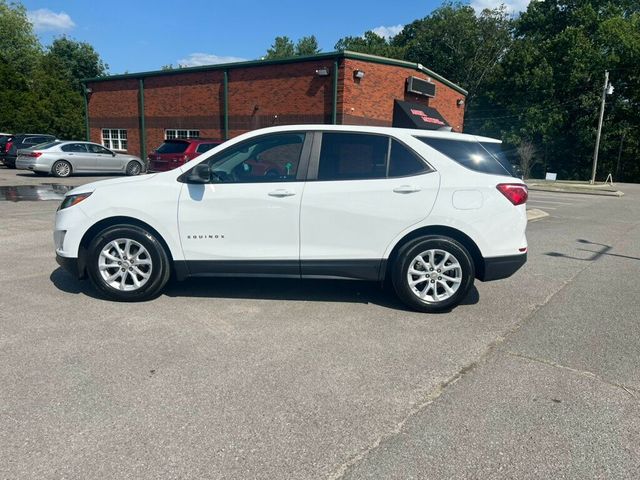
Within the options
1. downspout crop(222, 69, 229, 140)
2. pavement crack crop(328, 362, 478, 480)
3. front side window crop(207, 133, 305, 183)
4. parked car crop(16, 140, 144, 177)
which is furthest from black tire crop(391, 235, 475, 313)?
downspout crop(222, 69, 229, 140)

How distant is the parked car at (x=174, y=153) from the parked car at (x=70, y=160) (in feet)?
17.0

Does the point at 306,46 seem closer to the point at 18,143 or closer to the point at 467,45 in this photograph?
the point at 467,45

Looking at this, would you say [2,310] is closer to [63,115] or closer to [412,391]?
[412,391]

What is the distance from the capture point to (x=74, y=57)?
171 ft

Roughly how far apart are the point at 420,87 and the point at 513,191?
1898 cm

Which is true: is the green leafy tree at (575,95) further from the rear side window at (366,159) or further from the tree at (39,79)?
the rear side window at (366,159)

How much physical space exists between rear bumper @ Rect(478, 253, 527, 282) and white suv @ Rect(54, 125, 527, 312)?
0.01m

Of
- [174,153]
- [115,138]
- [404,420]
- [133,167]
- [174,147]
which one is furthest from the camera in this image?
[115,138]

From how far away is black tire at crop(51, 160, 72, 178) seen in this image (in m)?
18.8

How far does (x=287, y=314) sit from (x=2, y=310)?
265cm

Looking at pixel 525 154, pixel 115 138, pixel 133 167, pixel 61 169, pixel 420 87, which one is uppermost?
pixel 420 87

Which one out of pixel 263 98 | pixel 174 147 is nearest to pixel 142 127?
pixel 263 98

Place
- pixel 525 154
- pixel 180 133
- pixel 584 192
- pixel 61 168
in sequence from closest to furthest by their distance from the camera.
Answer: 1. pixel 61 168
2. pixel 180 133
3. pixel 584 192
4. pixel 525 154

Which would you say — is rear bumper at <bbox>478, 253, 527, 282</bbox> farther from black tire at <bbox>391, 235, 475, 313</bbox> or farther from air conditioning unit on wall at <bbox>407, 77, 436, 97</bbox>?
air conditioning unit on wall at <bbox>407, 77, 436, 97</bbox>
